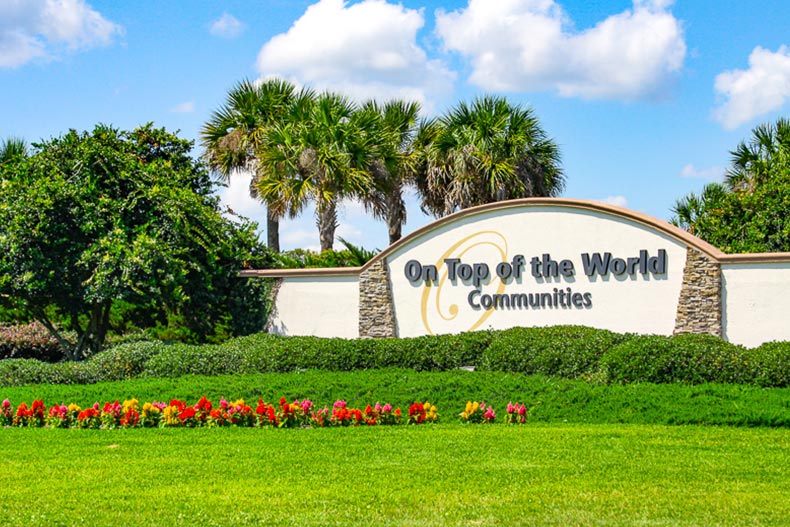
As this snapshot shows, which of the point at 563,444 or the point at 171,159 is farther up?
the point at 171,159

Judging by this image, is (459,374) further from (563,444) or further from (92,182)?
(92,182)

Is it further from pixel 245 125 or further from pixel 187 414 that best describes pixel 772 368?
pixel 245 125

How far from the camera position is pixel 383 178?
2666 centimetres

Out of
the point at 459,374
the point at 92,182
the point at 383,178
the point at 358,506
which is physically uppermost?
the point at 383,178

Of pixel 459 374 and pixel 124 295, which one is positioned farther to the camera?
pixel 124 295

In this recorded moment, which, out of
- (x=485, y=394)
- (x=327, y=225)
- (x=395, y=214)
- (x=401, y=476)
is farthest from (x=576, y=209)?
(x=395, y=214)

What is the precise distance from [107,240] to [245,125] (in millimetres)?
11326

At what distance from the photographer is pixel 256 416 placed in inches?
450

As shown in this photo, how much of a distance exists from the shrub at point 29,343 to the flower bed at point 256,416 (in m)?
10.2

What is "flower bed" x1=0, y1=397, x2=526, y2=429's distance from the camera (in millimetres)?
11328

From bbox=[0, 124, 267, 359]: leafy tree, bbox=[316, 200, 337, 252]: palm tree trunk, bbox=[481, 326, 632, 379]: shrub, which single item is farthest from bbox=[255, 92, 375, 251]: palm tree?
bbox=[481, 326, 632, 379]: shrub

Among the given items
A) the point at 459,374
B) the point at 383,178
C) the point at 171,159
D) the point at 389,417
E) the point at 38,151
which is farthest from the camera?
the point at 383,178

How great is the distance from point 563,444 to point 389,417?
2.49 m

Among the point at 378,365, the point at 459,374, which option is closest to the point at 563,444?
the point at 459,374
